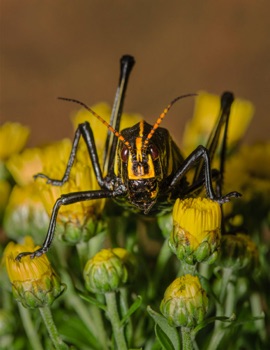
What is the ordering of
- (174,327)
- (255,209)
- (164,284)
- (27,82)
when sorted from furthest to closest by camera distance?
(27,82), (255,209), (164,284), (174,327)

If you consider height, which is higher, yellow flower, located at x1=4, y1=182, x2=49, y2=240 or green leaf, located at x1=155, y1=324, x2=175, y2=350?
yellow flower, located at x1=4, y1=182, x2=49, y2=240

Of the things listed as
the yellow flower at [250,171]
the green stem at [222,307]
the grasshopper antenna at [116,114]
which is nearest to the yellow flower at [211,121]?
the yellow flower at [250,171]

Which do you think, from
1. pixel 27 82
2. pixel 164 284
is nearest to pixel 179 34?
pixel 27 82

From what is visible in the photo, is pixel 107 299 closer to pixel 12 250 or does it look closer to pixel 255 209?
pixel 12 250

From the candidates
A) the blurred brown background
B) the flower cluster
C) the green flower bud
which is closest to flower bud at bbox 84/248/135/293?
the flower cluster

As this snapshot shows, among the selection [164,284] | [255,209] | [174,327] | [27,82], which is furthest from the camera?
[27,82]

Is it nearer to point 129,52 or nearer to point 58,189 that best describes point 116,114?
point 58,189

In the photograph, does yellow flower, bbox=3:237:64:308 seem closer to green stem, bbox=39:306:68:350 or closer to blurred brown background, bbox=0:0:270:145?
green stem, bbox=39:306:68:350
